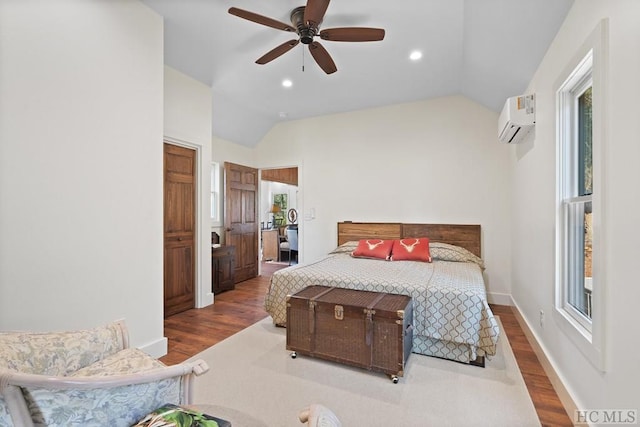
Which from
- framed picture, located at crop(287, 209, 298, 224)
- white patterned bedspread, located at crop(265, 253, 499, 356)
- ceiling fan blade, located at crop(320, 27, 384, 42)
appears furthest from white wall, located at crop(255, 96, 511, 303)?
framed picture, located at crop(287, 209, 298, 224)

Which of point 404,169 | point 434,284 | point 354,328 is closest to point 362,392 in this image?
point 354,328

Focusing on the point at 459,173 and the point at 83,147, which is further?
the point at 459,173

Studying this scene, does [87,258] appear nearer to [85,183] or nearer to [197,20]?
[85,183]

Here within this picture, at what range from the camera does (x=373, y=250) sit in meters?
3.98

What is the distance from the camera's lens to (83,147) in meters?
2.04

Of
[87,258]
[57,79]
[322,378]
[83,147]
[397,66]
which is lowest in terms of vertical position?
[322,378]

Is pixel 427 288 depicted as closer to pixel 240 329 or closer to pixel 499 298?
pixel 240 329

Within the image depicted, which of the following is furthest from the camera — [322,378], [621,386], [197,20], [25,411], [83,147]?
[197,20]

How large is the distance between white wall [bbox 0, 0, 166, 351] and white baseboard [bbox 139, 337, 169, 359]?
15mm

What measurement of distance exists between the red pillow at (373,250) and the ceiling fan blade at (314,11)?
2.73 metres

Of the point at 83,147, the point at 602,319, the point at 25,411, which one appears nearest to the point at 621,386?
the point at 602,319

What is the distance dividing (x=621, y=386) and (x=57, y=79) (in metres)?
3.49

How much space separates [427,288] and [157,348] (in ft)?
7.95

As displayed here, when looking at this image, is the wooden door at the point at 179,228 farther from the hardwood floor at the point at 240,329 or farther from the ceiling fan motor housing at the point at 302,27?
the ceiling fan motor housing at the point at 302,27
